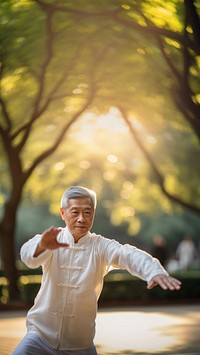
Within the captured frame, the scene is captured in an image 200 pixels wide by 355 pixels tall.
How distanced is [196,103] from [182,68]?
2.51 ft

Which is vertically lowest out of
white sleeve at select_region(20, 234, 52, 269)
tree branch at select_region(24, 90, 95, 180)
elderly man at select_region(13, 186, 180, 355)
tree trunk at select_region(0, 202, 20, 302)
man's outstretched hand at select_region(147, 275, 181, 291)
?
tree trunk at select_region(0, 202, 20, 302)

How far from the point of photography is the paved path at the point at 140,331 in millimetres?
14141

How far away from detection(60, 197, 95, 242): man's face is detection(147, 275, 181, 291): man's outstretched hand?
87 centimetres

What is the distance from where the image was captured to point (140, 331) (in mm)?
17141

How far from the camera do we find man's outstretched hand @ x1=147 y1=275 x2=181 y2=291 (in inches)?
241

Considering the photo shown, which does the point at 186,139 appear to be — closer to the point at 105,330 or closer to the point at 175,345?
the point at 105,330

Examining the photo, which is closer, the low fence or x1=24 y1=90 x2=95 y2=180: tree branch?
x1=24 y1=90 x2=95 y2=180: tree branch

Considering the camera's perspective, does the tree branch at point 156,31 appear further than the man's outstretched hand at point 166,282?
Yes

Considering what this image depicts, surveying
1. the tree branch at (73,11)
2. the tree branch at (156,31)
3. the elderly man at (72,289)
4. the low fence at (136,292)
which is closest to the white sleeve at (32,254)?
the elderly man at (72,289)

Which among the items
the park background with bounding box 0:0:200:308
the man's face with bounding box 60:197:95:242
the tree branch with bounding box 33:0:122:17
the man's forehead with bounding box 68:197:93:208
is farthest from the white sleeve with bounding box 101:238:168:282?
the tree branch with bounding box 33:0:122:17

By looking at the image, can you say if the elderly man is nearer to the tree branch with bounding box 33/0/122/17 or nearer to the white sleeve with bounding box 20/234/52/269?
the white sleeve with bounding box 20/234/52/269

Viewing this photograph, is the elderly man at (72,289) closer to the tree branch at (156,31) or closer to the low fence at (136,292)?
the tree branch at (156,31)

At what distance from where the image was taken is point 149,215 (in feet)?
198

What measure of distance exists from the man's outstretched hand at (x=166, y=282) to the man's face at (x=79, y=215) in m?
0.87
